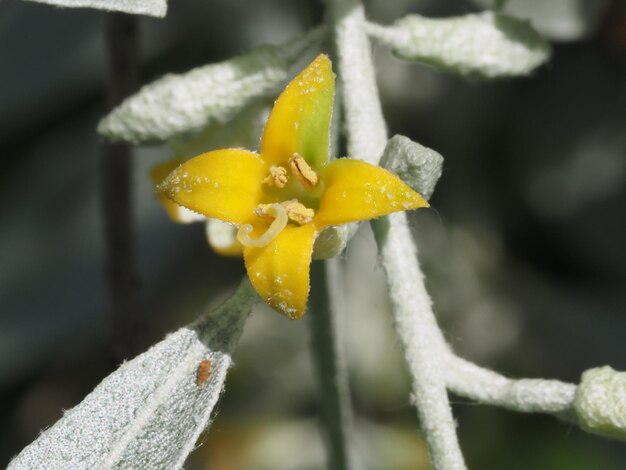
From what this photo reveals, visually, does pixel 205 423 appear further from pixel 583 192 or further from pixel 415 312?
pixel 583 192

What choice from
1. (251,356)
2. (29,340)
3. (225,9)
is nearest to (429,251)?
(251,356)

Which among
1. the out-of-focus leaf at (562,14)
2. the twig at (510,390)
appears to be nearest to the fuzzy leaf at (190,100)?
the twig at (510,390)

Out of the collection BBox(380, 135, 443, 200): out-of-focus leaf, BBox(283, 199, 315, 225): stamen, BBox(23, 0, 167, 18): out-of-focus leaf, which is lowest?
Result: BBox(283, 199, 315, 225): stamen

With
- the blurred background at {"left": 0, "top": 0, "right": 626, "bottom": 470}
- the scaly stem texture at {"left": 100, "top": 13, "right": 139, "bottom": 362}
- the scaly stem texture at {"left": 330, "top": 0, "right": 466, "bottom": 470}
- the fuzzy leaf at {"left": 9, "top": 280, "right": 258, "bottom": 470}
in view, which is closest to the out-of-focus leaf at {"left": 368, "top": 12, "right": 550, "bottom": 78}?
the scaly stem texture at {"left": 330, "top": 0, "right": 466, "bottom": 470}

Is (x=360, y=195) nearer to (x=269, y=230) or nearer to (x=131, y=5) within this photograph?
(x=269, y=230)

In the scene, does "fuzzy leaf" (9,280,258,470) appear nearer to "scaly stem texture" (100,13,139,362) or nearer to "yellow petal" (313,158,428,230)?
"yellow petal" (313,158,428,230)

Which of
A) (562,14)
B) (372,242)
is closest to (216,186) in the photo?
(562,14)
